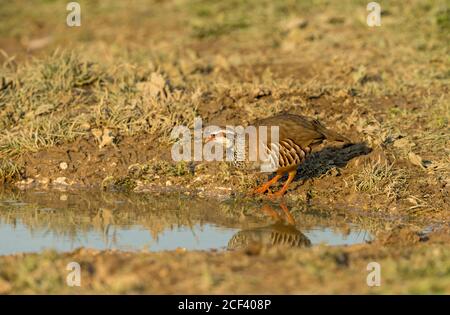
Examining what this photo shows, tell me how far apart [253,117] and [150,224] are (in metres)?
2.70

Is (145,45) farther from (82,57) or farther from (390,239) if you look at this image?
(390,239)

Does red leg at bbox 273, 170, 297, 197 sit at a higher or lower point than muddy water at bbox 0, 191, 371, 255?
higher

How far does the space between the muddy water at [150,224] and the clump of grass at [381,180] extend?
0.64m

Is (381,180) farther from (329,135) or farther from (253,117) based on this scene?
(253,117)

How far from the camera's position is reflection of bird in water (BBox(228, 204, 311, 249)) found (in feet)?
22.6

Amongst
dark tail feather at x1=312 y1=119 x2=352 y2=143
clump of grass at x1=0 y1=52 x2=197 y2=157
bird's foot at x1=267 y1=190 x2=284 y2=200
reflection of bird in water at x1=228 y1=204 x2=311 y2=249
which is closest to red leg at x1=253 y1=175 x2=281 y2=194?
bird's foot at x1=267 y1=190 x2=284 y2=200

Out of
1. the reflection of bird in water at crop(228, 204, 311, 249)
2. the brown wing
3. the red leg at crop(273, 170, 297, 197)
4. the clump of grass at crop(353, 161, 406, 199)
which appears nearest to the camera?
the reflection of bird in water at crop(228, 204, 311, 249)

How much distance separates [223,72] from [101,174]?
378cm

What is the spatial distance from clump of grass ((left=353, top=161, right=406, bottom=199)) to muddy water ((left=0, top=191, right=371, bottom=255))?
635 millimetres

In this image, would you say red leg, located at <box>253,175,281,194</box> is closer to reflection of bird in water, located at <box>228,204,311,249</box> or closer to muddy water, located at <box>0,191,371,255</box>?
muddy water, located at <box>0,191,371,255</box>

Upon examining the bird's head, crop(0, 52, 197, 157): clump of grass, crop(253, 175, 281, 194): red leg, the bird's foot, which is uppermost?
crop(0, 52, 197, 157): clump of grass

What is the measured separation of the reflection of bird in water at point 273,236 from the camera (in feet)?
22.6

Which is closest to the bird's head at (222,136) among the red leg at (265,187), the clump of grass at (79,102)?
the red leg at (265,187)

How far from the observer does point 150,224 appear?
24.9 feet
